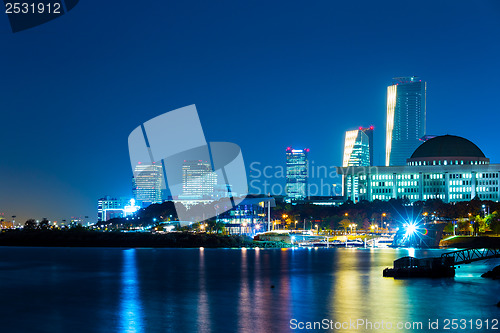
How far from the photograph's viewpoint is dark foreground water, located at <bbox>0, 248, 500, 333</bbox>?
4191 cm

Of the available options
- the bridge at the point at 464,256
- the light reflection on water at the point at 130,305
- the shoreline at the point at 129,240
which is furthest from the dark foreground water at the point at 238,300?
the shoreline at the point at 129,240

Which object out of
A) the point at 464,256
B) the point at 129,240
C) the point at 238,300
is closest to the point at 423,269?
the point at 464,256

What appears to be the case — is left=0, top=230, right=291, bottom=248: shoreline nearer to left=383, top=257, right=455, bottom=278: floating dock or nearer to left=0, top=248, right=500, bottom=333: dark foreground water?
left=0, top=248, right=500, bottom=333: dark foreground water

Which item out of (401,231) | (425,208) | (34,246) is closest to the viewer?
(401,231)

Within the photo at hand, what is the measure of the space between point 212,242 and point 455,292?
101066 mm

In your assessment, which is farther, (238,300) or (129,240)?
(129,240)

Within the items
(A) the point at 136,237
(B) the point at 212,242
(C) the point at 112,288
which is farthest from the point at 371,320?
(A) the point at 136,237

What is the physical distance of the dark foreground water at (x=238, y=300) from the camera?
4191 cm

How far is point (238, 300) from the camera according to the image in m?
54.7

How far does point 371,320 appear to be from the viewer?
140 ft

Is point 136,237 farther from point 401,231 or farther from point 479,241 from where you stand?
point 479,241

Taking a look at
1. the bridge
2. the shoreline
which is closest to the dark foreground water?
the bridge

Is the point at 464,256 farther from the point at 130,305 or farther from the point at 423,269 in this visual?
the point at 130,305

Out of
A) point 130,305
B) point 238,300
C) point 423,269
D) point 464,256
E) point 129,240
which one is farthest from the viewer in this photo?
point 129,240
